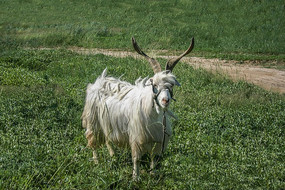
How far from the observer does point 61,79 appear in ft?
35.9

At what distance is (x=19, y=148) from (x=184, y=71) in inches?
268

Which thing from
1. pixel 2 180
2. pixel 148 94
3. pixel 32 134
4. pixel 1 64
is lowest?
pixel 1 64

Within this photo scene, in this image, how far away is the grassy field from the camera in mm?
4980

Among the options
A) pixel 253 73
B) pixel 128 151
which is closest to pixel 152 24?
pixel 253 73

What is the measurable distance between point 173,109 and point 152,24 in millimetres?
14417

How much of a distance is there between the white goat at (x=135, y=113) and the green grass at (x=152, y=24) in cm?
1036

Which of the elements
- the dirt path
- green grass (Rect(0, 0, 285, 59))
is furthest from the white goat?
green grass (Rect(0, 0, 285, 59))

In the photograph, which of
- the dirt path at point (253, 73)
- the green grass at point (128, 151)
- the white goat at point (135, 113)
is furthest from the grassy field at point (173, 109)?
the dirt path at point (253, 73)

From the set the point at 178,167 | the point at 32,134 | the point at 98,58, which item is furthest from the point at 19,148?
the point at 98,58

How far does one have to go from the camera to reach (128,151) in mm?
6141

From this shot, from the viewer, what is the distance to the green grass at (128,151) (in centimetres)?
491

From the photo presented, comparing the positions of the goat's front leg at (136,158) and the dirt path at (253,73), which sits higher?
the goat's front leg at (136,158)

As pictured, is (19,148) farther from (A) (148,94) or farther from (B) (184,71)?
(B) (184,71)

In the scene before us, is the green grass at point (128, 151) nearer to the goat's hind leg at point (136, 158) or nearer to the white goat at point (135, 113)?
the goat's hind leg at point (136, 158)
